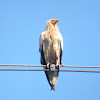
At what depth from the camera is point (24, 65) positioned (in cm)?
677

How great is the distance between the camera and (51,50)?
935 centimetres

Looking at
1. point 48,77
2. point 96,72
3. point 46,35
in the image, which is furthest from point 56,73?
point 96,72

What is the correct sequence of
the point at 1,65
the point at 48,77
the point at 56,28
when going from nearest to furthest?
the point at 1,65 < the point at 48,77 < the point at 56,28

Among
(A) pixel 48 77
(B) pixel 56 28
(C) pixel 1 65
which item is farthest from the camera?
(B) pixel 56 28

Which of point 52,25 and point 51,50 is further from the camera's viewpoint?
point 52,25

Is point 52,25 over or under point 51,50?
over

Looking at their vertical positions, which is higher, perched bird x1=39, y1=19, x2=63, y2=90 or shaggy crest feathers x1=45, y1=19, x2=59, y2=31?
shaggy crest feathers x1=45, y1=19, x2=59, y2=31

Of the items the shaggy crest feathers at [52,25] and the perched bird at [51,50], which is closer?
the perched bird at [51,50]

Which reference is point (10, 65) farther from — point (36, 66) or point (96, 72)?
point (96, 72)

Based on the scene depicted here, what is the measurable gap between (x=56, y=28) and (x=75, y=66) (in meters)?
3.36

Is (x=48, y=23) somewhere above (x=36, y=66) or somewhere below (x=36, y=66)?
above

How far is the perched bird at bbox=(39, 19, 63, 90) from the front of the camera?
9289 millimetres

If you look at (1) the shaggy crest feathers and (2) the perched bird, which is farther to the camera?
(1) the shaggy crest feathers

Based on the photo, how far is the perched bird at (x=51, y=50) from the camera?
9289 mm
